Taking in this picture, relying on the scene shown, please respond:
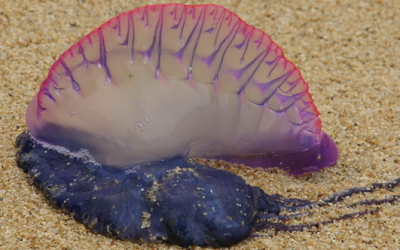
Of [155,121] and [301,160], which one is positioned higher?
[155,121]

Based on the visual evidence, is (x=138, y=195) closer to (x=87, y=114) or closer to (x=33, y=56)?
(x=87, y=114)

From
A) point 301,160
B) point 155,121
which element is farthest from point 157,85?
point 301,160

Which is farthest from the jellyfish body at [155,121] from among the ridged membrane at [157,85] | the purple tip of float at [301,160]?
the purple tip of float at [301,160]

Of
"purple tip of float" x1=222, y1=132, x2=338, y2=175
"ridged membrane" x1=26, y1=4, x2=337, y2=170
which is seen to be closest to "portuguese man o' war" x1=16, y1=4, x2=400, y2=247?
"ridged membrane" x1=26, y1=4, x2=337, y2=170

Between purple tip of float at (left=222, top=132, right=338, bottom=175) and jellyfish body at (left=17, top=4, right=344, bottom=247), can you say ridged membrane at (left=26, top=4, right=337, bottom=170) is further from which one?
purple tip of float at (left=222, top=132, right=338, bottom=175)

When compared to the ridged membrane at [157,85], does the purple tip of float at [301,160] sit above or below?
below

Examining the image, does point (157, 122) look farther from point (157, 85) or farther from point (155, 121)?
point (157, 85)

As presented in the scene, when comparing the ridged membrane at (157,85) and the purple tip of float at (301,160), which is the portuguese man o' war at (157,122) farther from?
the purple tip of float at (301,160)
